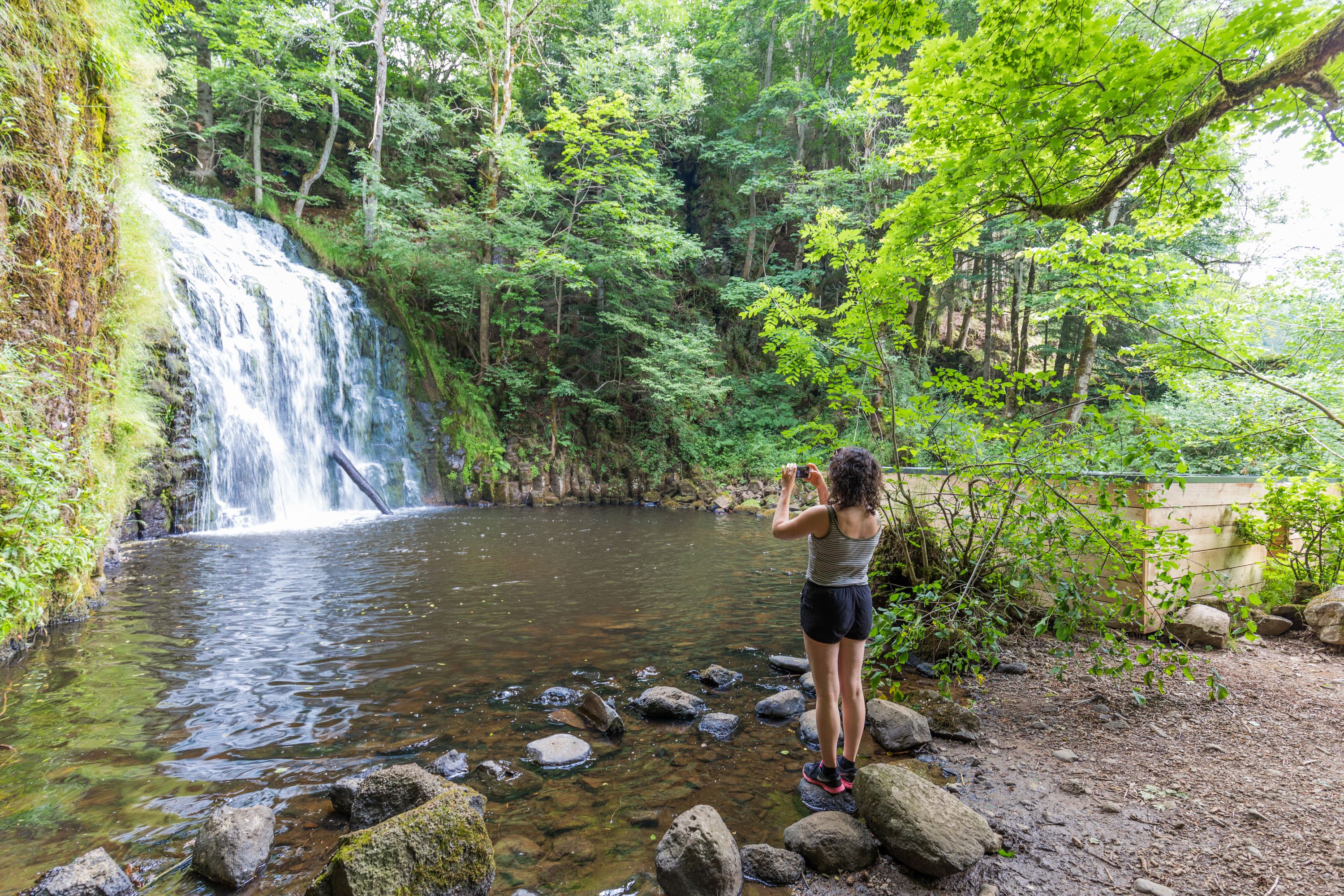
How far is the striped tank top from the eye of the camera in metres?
3.09

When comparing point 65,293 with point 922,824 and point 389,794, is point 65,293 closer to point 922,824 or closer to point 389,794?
point 389,794

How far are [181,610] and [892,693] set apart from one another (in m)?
7.24

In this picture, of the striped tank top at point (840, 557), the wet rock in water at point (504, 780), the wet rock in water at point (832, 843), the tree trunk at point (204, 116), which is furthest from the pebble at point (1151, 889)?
the tree trunk at point (204, 116)

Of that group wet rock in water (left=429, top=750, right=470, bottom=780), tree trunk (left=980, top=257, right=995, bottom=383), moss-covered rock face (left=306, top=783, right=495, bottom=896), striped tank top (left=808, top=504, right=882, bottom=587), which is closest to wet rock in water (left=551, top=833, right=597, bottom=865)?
moss-covered rock face (left=306, top=783, right=495, bottom=896)

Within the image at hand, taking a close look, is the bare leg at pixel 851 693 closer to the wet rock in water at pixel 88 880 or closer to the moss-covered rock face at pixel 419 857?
the moss-covered rock face at pixel 419 857

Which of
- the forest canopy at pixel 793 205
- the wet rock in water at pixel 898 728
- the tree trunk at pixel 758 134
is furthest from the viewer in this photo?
the tree trunk at pixel 758 134

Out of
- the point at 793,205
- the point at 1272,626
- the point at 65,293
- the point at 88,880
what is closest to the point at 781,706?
the point at 88,880

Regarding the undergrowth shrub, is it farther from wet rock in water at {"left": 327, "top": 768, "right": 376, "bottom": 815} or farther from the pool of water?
wet rock in water at {"left": 327, "top": 768, "right": 376, "bottom": 815}

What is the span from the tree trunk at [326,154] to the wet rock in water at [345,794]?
19585 mm

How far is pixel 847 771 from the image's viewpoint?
3.23 metres

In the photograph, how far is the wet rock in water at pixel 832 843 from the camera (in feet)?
8.39

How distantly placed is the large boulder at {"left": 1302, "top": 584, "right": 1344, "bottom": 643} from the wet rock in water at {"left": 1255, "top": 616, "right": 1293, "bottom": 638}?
6.3 inches

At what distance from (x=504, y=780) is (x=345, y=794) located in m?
0.83

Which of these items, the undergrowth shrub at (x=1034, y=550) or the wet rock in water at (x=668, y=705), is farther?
the wet rock in water at (x=668, y=705)
